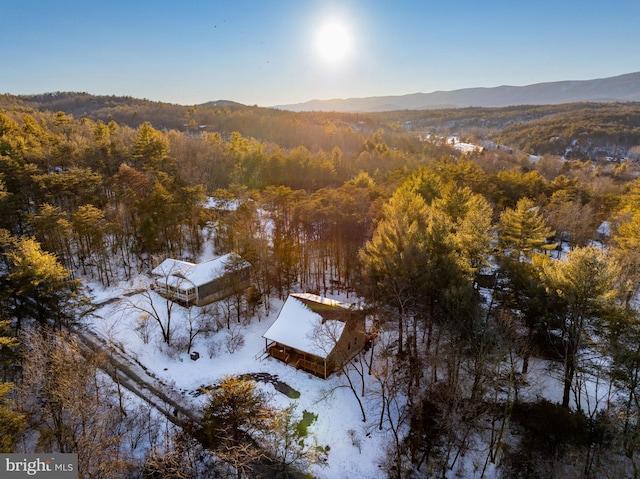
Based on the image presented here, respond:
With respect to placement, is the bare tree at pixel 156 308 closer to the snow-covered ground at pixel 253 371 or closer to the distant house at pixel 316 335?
the snow-covered ground at pixel 253 371

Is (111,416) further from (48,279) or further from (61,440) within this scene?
(48,279)

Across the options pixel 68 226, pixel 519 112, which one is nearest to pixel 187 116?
pixel 68 226

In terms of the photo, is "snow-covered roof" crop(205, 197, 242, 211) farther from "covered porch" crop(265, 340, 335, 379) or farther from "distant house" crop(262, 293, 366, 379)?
"covered porch" crop(265, 340, 335, 379)

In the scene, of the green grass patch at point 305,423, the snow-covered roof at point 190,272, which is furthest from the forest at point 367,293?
the snow-covered roof at point 190,272

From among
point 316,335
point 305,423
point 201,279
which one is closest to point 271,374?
point 316,335

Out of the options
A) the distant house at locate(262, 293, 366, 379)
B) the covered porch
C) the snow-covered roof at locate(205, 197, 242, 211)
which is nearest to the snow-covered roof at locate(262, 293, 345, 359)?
the distant house at locate(262, 293, 366, 379)

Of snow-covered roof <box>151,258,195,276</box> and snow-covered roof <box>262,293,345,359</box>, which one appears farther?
snow-covered roof <box>151,258,195,276</box>
